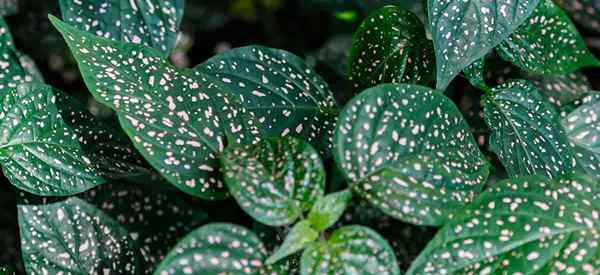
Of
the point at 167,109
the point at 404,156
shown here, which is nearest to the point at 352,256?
the point at 404,156

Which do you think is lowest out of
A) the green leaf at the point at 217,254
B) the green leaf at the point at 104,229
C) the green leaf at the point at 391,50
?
the green leaf at the point at 104,229

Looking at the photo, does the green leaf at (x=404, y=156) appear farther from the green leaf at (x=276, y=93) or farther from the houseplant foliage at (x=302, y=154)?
the green leaf at (x=276, y=93)

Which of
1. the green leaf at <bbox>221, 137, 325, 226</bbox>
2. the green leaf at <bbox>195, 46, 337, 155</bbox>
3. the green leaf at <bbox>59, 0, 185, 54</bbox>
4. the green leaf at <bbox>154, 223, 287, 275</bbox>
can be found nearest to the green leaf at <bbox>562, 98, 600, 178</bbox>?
the green leaf at <bbox>195, 46, 337, 155</bbox>

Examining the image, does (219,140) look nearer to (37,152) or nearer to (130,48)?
(130,48)

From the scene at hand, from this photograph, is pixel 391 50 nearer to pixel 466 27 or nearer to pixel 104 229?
pixel 466 27

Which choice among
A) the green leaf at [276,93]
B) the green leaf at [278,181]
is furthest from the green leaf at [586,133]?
the green leaf at [278,181]

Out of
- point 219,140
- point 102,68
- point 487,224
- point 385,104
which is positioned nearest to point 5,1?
point 102,68
